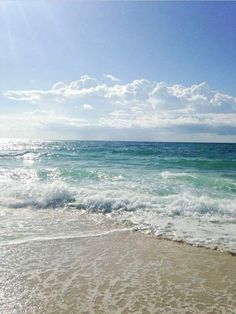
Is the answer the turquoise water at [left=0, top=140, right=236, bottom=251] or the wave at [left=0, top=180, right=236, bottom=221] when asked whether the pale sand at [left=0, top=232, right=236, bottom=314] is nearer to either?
the turquoise water at [left=0, top=140, right=236, bottom=251]

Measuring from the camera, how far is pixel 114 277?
557 cm

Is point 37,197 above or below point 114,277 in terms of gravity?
above

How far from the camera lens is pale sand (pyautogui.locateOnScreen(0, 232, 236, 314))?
15.2 ft

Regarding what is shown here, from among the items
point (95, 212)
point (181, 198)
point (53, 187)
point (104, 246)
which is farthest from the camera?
point (53, 187)

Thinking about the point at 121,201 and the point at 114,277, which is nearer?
the point at 114,277

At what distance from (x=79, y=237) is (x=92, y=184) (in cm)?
749

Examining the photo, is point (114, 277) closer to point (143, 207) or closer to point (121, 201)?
point (143, 207)

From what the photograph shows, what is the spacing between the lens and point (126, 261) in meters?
6.34

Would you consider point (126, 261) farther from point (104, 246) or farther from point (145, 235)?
point (145, 235)

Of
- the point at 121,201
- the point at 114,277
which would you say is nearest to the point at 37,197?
the point at 121,201

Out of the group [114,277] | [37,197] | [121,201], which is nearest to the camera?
[114,277]

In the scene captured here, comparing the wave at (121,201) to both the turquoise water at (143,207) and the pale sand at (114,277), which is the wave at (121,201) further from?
the pale sand at (114,277)

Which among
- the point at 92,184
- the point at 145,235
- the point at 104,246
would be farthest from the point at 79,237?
the point at 92,184

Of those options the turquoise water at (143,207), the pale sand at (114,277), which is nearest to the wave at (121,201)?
the turquoise water at (143,207)
